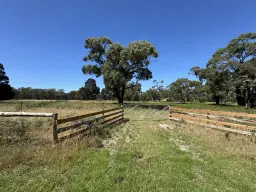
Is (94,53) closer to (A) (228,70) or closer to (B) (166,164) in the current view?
(A) (228,70)

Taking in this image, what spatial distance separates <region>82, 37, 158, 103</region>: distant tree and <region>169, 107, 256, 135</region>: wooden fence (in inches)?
494

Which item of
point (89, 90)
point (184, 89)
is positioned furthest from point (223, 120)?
point (89, 90)

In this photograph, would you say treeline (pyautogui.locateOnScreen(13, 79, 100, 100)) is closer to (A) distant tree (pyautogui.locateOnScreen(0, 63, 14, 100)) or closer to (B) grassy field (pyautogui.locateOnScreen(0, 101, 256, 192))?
(A) distant tree (pyautogui.locateOnScreen(0, 63, 14, 100))

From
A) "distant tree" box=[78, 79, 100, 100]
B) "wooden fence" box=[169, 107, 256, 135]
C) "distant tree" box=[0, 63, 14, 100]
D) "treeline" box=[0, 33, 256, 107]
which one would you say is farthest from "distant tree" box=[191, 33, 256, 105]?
"distant tree" box=[78, 79, 100, 100]

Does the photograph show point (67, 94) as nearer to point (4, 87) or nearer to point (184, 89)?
point (4, 87)

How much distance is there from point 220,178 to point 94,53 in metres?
27.6

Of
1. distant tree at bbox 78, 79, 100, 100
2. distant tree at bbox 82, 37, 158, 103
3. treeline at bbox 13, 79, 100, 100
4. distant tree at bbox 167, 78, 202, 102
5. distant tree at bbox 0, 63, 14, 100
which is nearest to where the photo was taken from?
distant tree at bbox 82, 37, 158, 103

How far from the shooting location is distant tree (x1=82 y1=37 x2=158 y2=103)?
23578 millimetres

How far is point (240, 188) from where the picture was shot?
11.1 feet

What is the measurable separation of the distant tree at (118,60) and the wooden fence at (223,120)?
1256cm

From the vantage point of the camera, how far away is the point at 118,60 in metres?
25.9

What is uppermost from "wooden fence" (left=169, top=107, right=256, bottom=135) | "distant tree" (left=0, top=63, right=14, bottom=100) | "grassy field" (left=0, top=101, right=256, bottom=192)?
"distant tree" (left=0, top=63, right=14, bottom=100)

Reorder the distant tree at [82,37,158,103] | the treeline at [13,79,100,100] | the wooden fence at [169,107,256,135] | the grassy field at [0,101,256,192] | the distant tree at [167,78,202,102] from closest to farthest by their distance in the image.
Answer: the grassy field at [0,101,256,192] → the wooden fence at [169,107,256,135] → the distant tree at [82,37,158,103] → the distant tree at [167,78,202,102] → the treeline at [13,79,100,100]

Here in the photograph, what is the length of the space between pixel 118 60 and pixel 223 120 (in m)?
19.0
